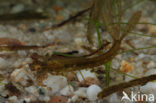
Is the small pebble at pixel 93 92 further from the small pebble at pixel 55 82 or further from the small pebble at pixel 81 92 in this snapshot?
the small pebble at pixel 55 82

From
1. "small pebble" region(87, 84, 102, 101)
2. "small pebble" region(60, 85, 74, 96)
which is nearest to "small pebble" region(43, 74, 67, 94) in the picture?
"small pebble" region(60, 85, 74, 96)

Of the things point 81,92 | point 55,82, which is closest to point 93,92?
point 81,92

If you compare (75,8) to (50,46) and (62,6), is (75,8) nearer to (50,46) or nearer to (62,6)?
(62,6)

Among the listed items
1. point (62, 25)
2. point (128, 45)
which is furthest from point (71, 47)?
point (128, 45)

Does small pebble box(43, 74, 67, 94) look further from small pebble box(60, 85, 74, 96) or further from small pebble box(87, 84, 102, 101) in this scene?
small pebble box(87, 84, 102, 101)

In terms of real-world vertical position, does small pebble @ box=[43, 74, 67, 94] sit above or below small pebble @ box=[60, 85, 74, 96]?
above

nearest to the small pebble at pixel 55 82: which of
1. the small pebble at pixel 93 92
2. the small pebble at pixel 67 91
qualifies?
the small pebble at pixel 67 91

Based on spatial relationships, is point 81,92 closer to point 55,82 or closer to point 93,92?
point 93,92

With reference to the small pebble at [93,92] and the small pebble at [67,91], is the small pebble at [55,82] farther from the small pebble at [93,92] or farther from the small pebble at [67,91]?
the small pebble at [93,92]

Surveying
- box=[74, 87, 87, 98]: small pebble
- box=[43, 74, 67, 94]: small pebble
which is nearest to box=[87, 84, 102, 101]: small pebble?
box=[74, 87, 87, 98]: small pebble

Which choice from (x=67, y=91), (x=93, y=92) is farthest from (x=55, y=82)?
(x=93, y=92)

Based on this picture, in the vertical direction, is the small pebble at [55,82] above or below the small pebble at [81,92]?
above
